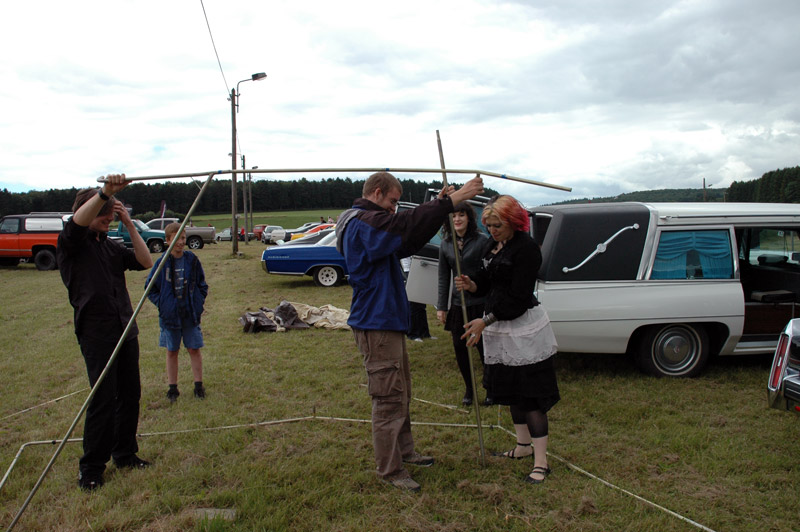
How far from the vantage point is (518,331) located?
356cm

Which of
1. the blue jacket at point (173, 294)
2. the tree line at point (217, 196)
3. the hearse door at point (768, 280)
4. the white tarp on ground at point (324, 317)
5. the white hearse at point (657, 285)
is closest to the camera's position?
the blue jacket at point (173, 294)

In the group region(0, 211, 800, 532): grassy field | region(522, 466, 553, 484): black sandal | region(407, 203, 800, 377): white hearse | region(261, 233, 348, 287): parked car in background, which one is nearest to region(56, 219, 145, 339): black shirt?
region(0, 211, 800, 532): grassy field

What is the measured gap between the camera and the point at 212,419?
4762 mm

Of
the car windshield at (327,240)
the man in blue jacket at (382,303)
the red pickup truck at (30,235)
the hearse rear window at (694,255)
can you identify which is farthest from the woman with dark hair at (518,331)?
the red pickup truck at (30,235)

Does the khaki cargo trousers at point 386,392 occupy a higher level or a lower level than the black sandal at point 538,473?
higher

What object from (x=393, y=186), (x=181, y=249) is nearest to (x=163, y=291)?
(x=181, y=249)

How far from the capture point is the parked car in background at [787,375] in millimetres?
3641

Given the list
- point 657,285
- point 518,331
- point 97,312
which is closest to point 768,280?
point 657,285

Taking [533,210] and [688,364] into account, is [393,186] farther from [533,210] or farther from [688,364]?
[688,364]

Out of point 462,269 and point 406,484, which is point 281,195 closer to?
point 462,269

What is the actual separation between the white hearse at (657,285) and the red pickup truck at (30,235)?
19423 mm

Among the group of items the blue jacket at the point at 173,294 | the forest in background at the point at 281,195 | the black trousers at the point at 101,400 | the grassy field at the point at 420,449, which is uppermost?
the forest in background at the point at 281,195

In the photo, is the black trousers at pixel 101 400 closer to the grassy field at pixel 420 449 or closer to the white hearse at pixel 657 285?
the grassy field at pixel 420 449

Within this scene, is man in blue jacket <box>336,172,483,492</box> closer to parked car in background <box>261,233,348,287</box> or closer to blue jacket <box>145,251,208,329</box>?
blue jacket <box>145,251,208,329</box>
